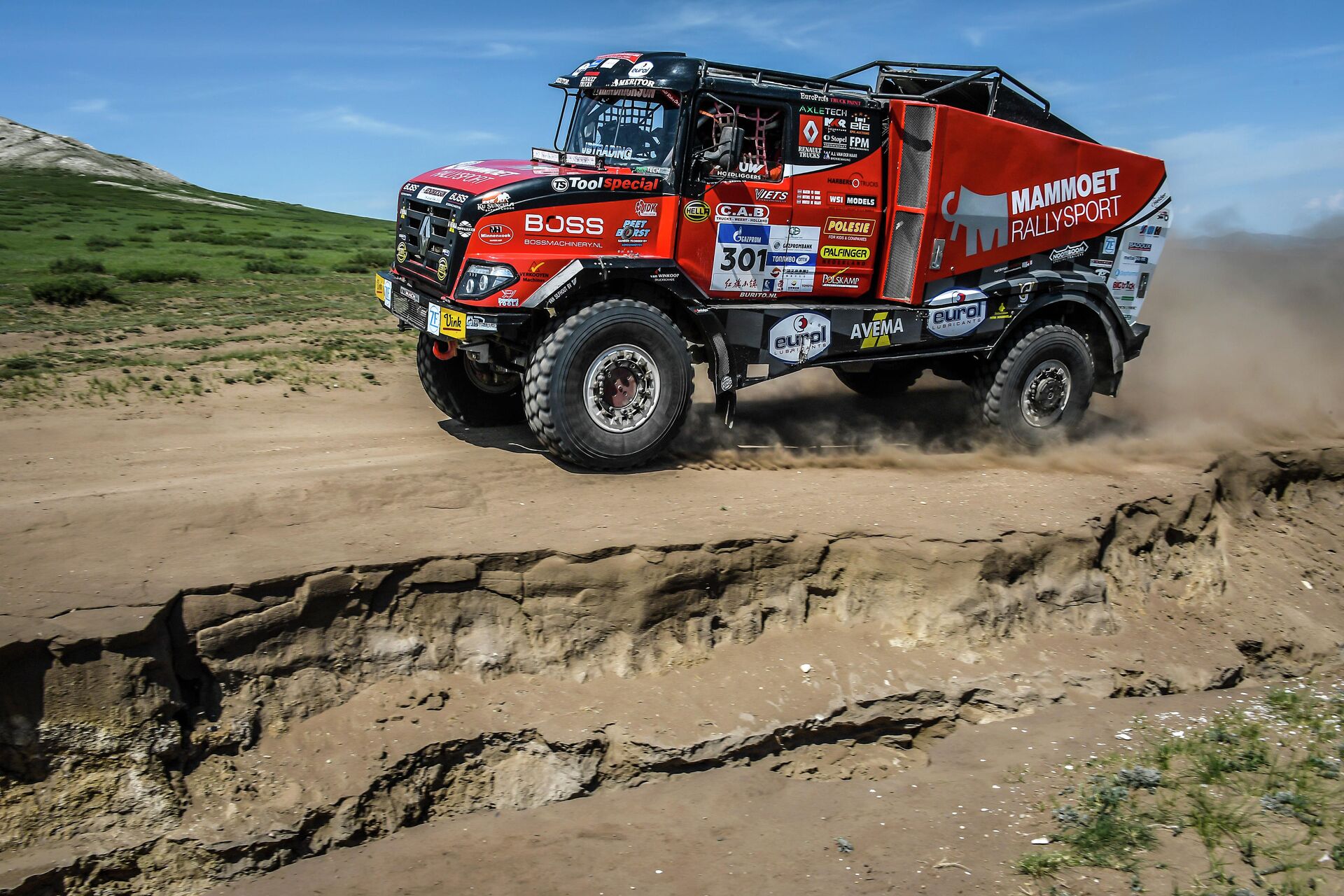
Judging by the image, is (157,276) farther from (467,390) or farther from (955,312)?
(955,312)

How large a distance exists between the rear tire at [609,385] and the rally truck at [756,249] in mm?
16

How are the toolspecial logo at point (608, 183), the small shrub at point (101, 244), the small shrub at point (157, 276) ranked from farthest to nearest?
the small shrub at point (101, 244), the small shrub at point (157, 276), the toolspecial logo at point (608, 183)

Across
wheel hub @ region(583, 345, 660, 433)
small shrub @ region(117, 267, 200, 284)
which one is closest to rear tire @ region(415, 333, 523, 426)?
wheel hub @ region(583, 345, 660, 433)

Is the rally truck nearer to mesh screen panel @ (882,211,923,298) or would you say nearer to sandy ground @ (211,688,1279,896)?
mesh screen panel @ (882,211,923,298)

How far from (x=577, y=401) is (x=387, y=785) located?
10.1 feet

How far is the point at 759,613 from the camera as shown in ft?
22.5

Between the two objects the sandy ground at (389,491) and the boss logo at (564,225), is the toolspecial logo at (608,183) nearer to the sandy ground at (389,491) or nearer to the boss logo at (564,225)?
the boss logo at (564,225)

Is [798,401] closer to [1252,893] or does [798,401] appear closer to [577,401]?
[577,401]

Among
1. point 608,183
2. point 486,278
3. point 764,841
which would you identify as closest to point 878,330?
point 608,183

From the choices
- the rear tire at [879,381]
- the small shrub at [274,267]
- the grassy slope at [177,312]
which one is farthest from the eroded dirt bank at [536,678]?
the small shrub at [274,267]

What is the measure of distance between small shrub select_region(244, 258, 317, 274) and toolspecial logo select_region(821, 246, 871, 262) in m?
18.3

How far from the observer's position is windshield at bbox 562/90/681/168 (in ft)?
25.4

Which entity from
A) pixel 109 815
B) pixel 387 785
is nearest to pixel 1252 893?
pixel 387 785

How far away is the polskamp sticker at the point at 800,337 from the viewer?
328 inches
